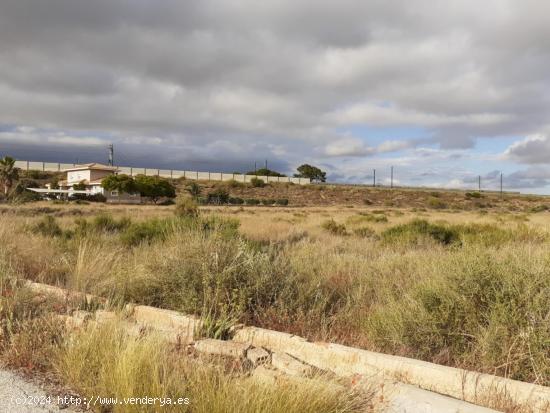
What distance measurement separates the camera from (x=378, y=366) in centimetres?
464

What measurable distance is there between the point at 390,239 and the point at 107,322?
12446mm

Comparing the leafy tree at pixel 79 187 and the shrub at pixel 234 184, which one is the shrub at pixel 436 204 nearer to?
the shrub at pixel 234 184

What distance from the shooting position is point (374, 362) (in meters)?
4.67

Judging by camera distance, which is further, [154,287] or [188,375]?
[154,287]

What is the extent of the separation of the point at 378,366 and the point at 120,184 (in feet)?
259

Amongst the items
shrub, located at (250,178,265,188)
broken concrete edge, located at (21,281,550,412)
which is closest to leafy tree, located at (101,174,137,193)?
shrub, located at (250,178,265,188)

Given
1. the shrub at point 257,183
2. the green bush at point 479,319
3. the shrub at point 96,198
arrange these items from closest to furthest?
the green bush at point 479,319 → the shrub at point 96,198 → the shrub at point 257,183

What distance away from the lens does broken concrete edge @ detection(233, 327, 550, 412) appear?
4.07m

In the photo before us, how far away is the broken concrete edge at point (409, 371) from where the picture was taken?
4070 mm

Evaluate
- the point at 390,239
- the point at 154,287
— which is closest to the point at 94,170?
the point at 390,239

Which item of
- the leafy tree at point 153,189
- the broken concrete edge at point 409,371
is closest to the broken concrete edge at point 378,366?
the broken concrete edge at point 409,371

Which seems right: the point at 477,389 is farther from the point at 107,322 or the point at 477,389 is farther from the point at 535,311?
the point at 107,322

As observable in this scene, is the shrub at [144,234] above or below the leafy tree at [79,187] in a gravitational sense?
below

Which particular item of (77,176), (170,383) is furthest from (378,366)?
(77,176)
